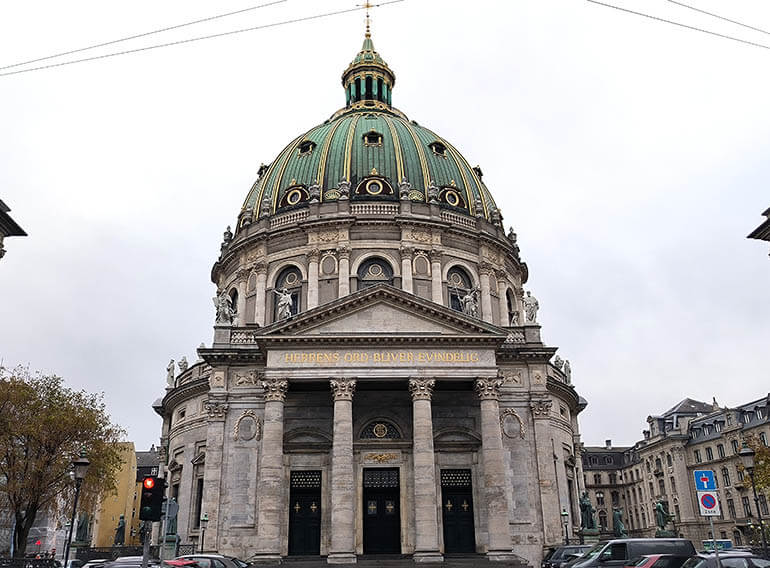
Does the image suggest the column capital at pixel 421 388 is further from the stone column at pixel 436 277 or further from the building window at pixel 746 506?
the building window at pixel 746 506

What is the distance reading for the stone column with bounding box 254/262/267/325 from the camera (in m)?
44.7

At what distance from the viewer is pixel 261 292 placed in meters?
45.8

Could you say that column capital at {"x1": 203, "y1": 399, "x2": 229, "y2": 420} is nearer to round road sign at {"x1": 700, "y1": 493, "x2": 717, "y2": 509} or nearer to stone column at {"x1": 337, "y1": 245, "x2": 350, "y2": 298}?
stone column at {"x1": 337, "y1": 245, "x2": 350, "y2": 298}

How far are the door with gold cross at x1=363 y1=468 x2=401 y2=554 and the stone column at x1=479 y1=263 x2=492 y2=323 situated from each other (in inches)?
525

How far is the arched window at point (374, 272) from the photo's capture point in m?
44.5

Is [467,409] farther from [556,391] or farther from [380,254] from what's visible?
[380,254]

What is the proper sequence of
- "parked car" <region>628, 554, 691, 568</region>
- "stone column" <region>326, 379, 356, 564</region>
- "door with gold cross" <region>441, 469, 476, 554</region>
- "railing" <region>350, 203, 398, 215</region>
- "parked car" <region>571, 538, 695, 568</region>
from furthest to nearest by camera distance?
1. "railing" <region>350, 203, 398, 215</region>
2. "door with gold cross" <region>441, 469, 476, 554</region>
3. "stone column" <region>326, 379, 356, 564</region>
4. "parked car" <region>571, 538, 695, 568</region>
5. "parked car" <region>628, 554, 691, 568</region>

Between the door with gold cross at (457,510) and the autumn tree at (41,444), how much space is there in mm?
19624

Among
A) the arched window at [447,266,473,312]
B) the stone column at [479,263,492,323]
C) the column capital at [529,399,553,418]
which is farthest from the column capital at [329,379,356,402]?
the stone column at [479,263,492,323]

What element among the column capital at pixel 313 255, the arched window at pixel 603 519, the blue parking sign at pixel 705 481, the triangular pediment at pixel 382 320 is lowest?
the blue parking sign at pixel 705 481

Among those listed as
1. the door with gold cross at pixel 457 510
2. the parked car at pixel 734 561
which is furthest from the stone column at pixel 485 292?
the parked car at pixel 734 561

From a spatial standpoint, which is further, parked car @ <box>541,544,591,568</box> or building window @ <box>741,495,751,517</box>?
building window @ <box>741,495,751,517</box>

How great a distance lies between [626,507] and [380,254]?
71.7 meters

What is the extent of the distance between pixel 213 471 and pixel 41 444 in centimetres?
957
